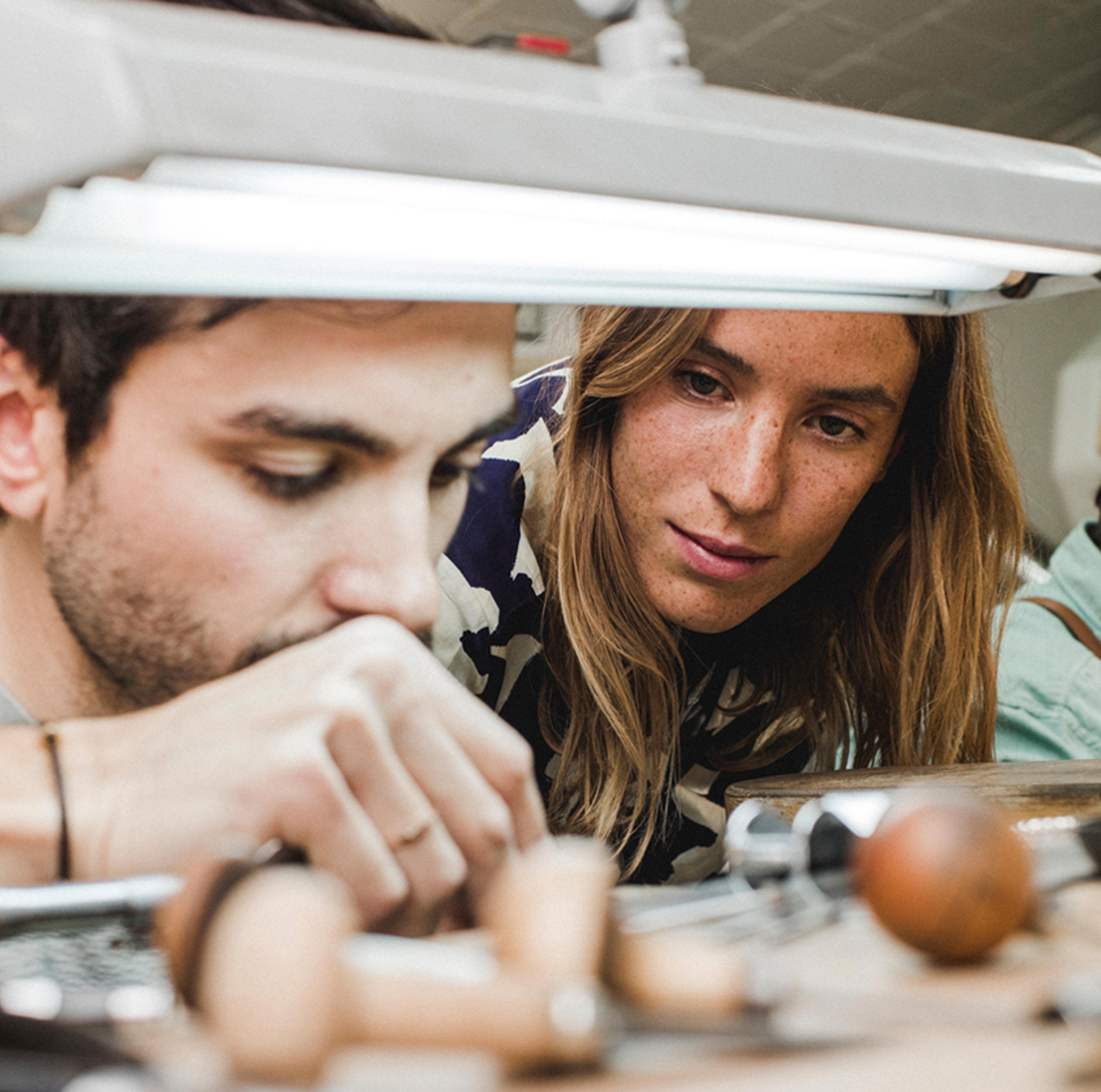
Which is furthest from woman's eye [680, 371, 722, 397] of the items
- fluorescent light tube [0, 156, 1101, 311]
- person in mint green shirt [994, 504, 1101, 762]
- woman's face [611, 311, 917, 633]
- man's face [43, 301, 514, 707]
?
person in mint green shirt [994, 504, 1101, 762]

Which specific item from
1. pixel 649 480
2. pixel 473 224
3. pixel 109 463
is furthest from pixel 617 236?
pixel 649 480

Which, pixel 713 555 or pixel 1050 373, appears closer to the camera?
pixel 713 555

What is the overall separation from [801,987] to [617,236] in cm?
42

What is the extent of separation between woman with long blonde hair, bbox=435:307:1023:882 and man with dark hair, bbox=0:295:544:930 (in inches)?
10.4

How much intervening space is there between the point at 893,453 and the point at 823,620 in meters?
0.21

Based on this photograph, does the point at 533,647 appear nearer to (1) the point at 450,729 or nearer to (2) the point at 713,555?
(2) the point at 713,555

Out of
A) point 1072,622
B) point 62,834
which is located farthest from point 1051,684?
point 62,834

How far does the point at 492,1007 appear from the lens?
38 centimetres

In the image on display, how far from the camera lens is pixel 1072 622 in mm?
1514

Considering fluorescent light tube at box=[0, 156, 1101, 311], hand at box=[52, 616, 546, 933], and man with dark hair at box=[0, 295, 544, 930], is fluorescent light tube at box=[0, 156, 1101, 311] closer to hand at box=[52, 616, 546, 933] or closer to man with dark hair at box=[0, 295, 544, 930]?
man with dark hair at box=[0, 295, 544, 930]

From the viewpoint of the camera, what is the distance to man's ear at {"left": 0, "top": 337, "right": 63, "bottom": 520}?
0.68 metres

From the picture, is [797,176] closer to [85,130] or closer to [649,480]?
[85,130]

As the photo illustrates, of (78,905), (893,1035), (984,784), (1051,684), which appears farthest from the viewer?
(1051,684)

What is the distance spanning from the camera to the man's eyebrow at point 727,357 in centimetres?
101
